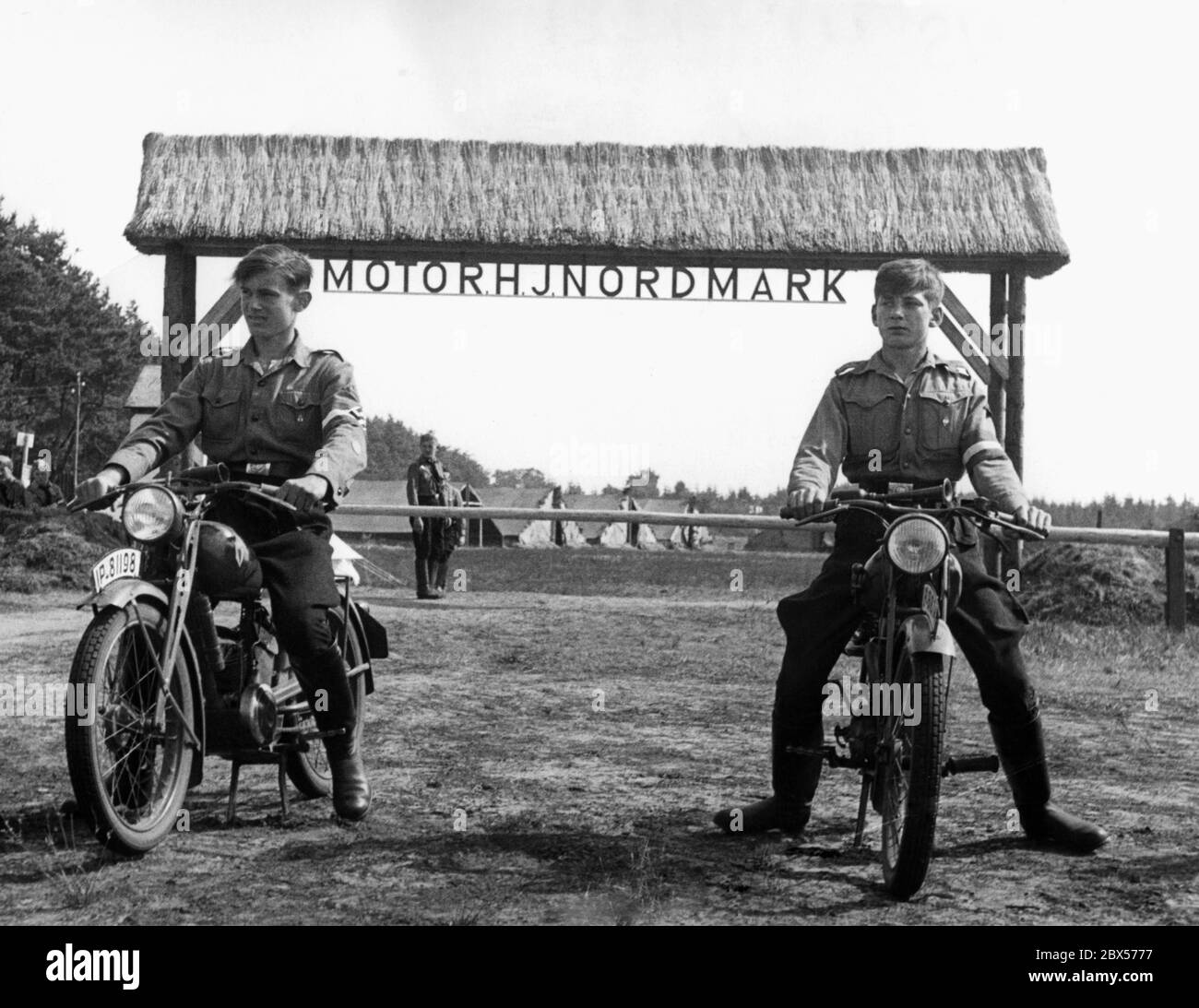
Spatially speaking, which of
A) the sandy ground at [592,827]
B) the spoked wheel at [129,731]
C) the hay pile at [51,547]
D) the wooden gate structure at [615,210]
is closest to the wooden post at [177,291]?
the wooden gate structure at [615,210]

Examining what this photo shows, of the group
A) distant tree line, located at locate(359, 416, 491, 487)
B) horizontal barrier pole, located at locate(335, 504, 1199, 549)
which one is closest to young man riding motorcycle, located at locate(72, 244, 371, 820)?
horizontal barrier pole, located at locate(335, 504, 1199, 549)

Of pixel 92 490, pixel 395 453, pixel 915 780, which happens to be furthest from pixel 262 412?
pixel 395 453

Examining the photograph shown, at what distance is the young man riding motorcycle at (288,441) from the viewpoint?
14.9 ft

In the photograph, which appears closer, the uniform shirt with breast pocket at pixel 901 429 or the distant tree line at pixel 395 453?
the uniform shirt with breast pocket at pixel 901 429

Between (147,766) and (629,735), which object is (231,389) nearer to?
(147,766)

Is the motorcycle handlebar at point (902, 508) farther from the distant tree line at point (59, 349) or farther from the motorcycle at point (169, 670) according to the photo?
the distant tree line at point (59, 349)

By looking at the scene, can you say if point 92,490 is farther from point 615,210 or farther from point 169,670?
point 615,210

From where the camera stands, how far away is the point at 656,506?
7094cm

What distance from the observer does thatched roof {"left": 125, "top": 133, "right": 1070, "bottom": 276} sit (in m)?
13.3

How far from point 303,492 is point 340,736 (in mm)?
889

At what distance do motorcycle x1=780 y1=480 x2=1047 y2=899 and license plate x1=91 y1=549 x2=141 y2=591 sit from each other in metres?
1.87

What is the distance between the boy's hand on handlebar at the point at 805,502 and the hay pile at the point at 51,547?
10135 millimetres

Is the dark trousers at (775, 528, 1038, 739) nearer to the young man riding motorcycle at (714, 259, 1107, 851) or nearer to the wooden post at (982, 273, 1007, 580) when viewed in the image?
the young man riding motorcycle at (714, 259, 1107, 851)
